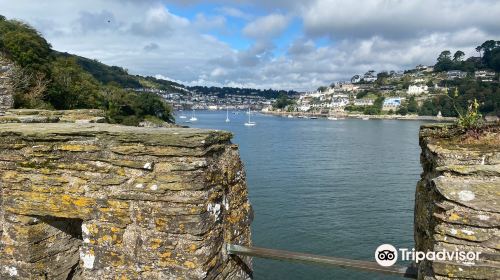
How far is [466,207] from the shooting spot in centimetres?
266

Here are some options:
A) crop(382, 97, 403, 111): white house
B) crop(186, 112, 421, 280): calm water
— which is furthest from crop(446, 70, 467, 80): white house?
crop(186, 112, 421, 280): calm water

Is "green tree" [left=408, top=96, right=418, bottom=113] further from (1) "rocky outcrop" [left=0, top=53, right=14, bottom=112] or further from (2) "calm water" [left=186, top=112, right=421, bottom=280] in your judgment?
(1) "rocky outcrop" [left=0, top=53, right=14, bottom=112]

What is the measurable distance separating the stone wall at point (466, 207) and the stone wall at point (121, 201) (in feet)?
5.64

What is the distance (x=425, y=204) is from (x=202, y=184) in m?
1.77

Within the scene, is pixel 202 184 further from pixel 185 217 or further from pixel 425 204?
pixel 425 204

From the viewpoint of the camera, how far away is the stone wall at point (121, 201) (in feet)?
11.0

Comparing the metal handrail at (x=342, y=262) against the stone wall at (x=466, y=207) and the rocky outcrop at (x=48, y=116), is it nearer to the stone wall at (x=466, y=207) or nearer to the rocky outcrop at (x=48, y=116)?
the stone wall at (x=466, y=207)

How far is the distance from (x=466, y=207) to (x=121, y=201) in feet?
8.61

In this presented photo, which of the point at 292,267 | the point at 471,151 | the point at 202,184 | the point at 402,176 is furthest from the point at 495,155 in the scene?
the point at 402,176

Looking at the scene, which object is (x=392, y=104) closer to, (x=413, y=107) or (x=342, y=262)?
(x=413, y=107)

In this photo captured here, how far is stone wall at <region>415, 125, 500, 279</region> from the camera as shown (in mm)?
2627

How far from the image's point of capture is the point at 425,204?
3203 millimetres

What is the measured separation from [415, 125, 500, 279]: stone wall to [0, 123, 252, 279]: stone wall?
1718 mm

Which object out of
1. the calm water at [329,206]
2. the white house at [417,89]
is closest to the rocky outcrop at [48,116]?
the calm water at [329,206]
